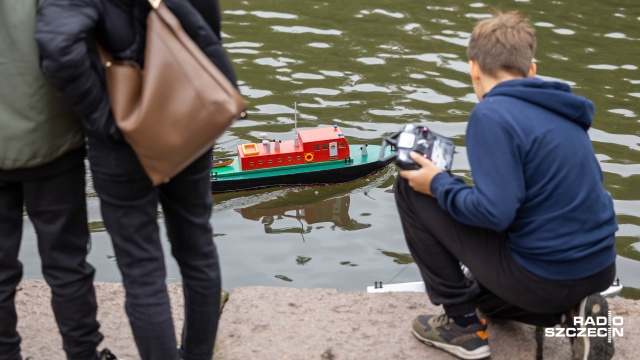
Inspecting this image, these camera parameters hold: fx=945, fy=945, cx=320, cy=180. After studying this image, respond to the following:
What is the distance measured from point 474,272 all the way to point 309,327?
0.79m

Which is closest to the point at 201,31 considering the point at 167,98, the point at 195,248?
the point at 167,98

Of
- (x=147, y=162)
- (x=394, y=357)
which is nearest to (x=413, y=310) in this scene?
(x=394, y=357)

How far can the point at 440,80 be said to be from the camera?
902cm

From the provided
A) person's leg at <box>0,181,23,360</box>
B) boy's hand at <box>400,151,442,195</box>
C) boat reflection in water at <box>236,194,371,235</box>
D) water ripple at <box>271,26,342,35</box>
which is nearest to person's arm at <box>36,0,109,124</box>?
person's leg at <box>0,181,23,360</box>

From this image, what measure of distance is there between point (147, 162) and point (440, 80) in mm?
6467

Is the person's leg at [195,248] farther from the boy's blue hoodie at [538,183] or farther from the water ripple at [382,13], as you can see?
the water ripple at [382,13]

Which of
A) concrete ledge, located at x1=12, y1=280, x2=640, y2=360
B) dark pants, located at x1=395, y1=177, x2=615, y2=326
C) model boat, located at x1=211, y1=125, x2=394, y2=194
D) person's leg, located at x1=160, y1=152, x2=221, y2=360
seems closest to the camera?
person's leg, located at x1=160, y1=152, x2=221, y2=360

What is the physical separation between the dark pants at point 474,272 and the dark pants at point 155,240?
2.73ft

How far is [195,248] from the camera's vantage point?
3158 millimetres

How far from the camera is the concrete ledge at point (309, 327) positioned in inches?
148

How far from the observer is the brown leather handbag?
2.77 metres

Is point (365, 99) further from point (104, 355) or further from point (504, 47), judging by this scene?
point (104, 355)

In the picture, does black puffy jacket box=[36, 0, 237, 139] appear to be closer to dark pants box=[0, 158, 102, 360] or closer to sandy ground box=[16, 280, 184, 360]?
dark pants box=[0, 158, 102, 360]

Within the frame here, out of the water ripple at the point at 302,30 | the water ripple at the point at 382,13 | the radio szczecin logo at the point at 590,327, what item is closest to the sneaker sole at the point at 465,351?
the radio szczecin logo at the point at 590,327
